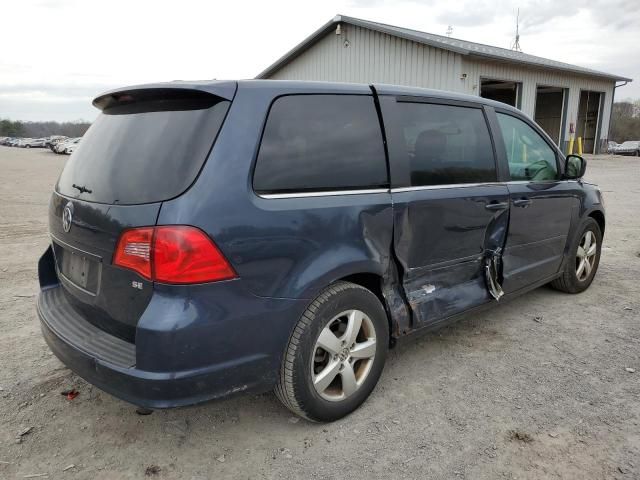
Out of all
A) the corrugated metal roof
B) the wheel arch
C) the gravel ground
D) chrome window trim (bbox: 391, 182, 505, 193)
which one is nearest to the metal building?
the corrugated metal roof

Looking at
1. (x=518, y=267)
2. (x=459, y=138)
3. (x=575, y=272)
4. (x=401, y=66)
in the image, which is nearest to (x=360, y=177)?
(x=459, y=138)

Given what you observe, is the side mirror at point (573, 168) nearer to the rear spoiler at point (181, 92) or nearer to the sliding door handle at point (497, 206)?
the sliding door handle at point (497, 206)


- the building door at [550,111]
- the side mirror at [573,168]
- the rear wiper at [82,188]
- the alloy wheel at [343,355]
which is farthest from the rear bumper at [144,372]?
the building door at [550,111]

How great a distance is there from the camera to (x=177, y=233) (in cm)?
202

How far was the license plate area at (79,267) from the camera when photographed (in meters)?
2.32

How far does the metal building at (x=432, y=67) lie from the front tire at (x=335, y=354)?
14.9 meters

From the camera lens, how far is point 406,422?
2650mm

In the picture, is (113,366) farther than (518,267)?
No

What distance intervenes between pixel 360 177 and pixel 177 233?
108cm

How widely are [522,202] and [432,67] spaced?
47.4 ft

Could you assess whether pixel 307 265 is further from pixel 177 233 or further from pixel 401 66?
pixel 401 66

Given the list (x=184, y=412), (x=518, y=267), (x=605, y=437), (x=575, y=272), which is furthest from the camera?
(x=575, y=272)

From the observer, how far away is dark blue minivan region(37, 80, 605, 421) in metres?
2.06

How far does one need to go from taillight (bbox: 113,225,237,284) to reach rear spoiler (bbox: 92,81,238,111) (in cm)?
A: 63
